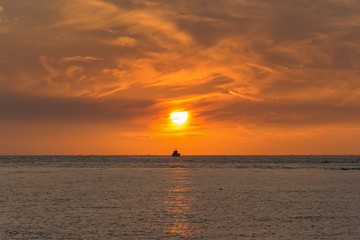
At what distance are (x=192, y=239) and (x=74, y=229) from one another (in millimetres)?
12146

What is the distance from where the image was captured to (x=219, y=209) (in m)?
53.1

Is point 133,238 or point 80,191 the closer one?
point 133,238

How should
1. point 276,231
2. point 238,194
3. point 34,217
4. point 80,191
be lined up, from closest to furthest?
1. point 276,231
2. point 34,217
3. point 238,194
4. point 80,191

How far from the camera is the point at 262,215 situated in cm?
4778

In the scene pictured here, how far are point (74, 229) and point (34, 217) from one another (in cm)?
894

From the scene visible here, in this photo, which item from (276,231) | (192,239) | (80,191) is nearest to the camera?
(192,239)

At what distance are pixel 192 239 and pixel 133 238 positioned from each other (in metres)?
5.25

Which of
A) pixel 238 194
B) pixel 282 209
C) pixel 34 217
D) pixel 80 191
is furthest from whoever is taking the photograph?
pixel 80 191

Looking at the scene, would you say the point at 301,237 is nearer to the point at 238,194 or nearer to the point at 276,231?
the point at 276,231

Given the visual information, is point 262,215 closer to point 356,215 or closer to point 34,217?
point 356,215

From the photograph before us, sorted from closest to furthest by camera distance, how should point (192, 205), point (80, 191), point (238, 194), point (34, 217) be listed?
1. point (34, 217)
2. point (192, 205)
3. point (238, 194)
4. point (80, 191)

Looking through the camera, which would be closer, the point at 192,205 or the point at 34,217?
the point at 34,217

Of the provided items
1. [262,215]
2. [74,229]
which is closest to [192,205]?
[262,215]

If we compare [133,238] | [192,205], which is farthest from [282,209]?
[133,238]
